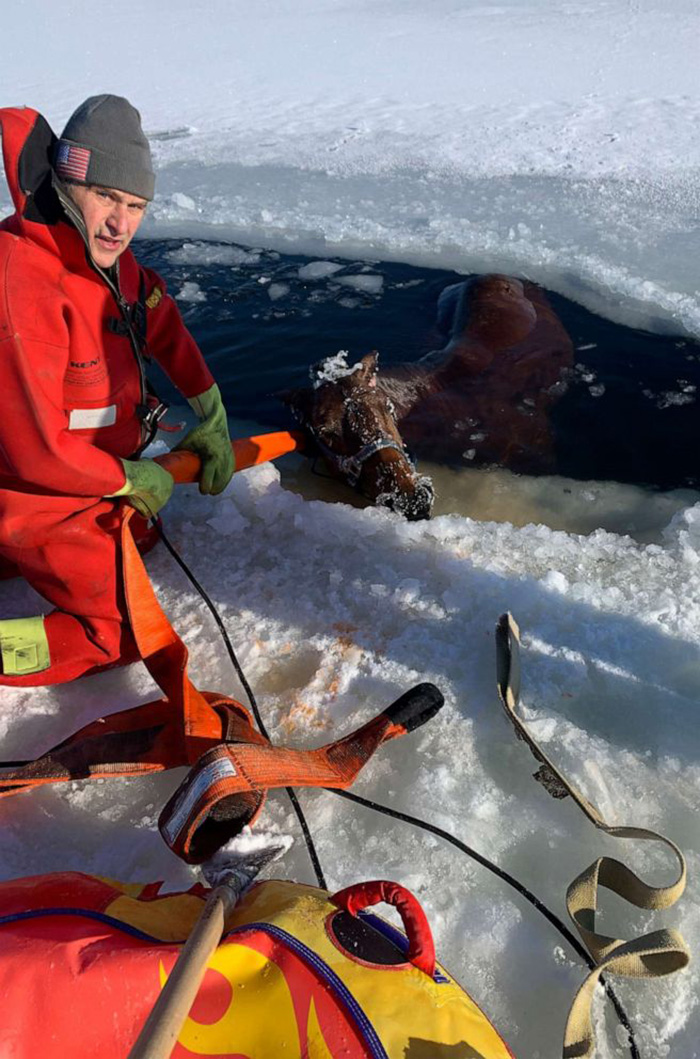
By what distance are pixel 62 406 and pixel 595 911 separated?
200 centimetres

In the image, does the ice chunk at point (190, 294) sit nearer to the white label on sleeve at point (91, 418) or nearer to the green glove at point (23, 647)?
the white label on sleeve at point (91, 418)

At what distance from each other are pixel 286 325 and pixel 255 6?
14814 mm

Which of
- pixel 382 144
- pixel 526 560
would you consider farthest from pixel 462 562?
pixel 382 144

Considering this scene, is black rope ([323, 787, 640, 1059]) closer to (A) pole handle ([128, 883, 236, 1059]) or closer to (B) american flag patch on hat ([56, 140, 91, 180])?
(A) pole handle ([128, 883, 236, 1059])

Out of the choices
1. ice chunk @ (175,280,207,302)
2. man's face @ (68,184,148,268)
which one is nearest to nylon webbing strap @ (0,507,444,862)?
man's face @ (68,184,148,268)

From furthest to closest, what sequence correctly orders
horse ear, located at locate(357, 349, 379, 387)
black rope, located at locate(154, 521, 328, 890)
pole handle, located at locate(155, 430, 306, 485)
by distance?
horse ear, located at locate(357, 349, 379, 387), pole handle, located at locate(155, 430, 306, 485), black rope, located at locate(154, 521, 328, 890)

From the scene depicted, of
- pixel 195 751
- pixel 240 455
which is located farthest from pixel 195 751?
pixel 240 455

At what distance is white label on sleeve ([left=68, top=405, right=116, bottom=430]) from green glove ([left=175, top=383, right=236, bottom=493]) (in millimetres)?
309

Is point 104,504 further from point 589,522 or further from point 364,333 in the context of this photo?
point 364,333

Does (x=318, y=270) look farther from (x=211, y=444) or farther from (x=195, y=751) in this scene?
(x=195, y=751)

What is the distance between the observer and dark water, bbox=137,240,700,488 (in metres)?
4.31

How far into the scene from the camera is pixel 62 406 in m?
2.43

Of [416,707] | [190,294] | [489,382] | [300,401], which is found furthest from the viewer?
[190,294]

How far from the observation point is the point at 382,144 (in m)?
8.04
